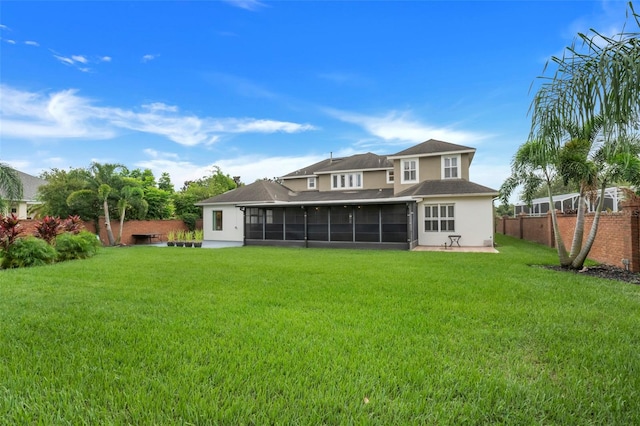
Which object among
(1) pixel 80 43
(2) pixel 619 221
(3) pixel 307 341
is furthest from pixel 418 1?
(1) pixel 80 43

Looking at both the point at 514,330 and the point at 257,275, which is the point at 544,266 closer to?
the point at 514,330

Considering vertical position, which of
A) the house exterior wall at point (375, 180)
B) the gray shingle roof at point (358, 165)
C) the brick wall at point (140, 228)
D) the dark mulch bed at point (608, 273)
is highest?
the gray shingle roof at point (358, 165)

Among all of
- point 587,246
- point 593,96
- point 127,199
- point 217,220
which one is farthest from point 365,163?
point 593,96

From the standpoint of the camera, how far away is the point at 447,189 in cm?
1723

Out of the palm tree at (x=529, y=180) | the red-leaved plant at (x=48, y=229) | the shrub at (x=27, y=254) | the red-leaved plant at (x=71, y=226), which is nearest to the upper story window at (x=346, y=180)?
the palm tree at (x=529, y=180)

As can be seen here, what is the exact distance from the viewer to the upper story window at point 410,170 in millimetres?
19625

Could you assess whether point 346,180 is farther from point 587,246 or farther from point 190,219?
point 587,246

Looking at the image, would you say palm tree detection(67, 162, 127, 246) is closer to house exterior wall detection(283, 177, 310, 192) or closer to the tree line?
the tree line

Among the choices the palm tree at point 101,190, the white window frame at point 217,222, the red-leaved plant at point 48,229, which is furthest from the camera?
the white window frame at point 217,222

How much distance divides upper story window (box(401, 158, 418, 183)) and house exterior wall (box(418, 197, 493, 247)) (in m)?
2.70

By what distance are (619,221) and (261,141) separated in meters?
25.3

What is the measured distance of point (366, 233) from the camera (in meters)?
16.6

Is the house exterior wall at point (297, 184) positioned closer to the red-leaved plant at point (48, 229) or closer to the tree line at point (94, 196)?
the tree line at point (94, 196)

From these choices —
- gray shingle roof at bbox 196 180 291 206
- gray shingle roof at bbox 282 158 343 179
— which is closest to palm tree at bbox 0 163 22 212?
gray shingle roof at bbox 196 180 291 206
